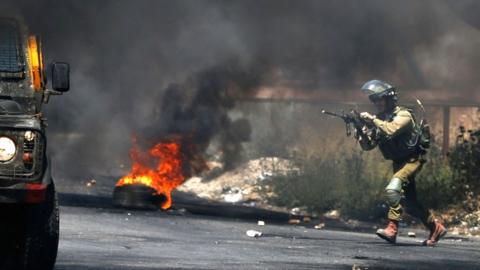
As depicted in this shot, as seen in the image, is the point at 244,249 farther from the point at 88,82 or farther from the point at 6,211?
the point at 88,82

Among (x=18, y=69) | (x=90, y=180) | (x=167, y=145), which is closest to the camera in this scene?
(x=18, y=69)

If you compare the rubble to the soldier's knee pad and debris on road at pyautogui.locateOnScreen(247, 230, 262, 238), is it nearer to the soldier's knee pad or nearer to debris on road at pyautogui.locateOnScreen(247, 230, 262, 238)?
debris on road at pyautogui.locateOnScreen(247, 230, 262, 238)

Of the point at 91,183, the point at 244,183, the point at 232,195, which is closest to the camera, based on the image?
the point at 232,195

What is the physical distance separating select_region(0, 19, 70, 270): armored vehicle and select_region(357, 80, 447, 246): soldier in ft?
15.8

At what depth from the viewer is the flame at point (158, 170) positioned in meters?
15.4

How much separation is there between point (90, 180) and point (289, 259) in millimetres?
10327

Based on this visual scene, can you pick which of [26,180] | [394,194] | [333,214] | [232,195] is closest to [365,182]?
[333,214]

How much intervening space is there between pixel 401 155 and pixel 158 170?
412 cm

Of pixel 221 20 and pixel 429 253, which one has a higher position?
pixel 221 20

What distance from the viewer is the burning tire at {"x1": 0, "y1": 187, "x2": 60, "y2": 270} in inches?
292

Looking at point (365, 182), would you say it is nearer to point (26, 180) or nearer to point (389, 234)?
point (389, 234)

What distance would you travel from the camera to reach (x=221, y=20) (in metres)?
16.8

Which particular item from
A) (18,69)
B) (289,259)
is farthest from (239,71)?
(18,69)

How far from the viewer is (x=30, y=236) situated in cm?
746
